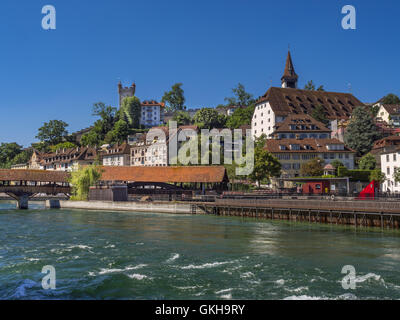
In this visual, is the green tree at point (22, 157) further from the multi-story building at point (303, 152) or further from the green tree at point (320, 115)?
the green tree at point (320, 115)

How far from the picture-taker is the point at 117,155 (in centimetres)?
11025

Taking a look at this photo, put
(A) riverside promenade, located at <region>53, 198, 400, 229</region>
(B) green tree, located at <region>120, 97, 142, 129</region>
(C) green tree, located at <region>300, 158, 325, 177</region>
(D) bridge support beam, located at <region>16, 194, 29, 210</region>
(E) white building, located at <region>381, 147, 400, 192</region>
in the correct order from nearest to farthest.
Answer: (A) riverside promenade, located at <region>53, 198, 400, 229</region> → (E) white building, located at <region>381, 147, 400, 192</region> → (D) bridge support beam, located at <region>16, 194, 29, 210</region> → (C) green tree, located at <region>300, 158, 325, 177</region> → (B) green tree, located at <region>120, 97, 142, 129</region>

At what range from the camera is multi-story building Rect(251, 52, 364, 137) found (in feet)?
315

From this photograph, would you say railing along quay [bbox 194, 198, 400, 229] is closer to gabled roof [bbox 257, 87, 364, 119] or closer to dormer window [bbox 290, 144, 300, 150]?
dormer window [bbox 290, 144, 300, 150]

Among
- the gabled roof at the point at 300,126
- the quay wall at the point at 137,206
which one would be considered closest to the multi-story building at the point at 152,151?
the gabled roof at the point at 300,126

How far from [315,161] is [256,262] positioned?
170 feet

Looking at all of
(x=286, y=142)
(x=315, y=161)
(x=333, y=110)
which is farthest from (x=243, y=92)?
(x=315, y=161)

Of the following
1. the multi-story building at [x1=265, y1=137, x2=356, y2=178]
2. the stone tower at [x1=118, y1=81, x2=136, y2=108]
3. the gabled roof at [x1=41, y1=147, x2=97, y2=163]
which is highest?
the stone tower at [x1=118, y1=81, x2=136, y2=108]

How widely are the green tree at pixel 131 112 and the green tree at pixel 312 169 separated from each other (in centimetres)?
8462

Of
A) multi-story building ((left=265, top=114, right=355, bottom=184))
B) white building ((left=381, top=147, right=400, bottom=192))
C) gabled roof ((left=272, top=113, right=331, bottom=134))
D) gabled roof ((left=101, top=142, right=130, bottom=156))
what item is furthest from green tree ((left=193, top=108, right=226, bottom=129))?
white building ((left=381, top=147, right=400, bottom=192))

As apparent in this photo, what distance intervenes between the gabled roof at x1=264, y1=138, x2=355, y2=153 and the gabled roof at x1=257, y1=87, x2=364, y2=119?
19.4 meters

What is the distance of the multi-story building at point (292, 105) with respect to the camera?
315 ft
